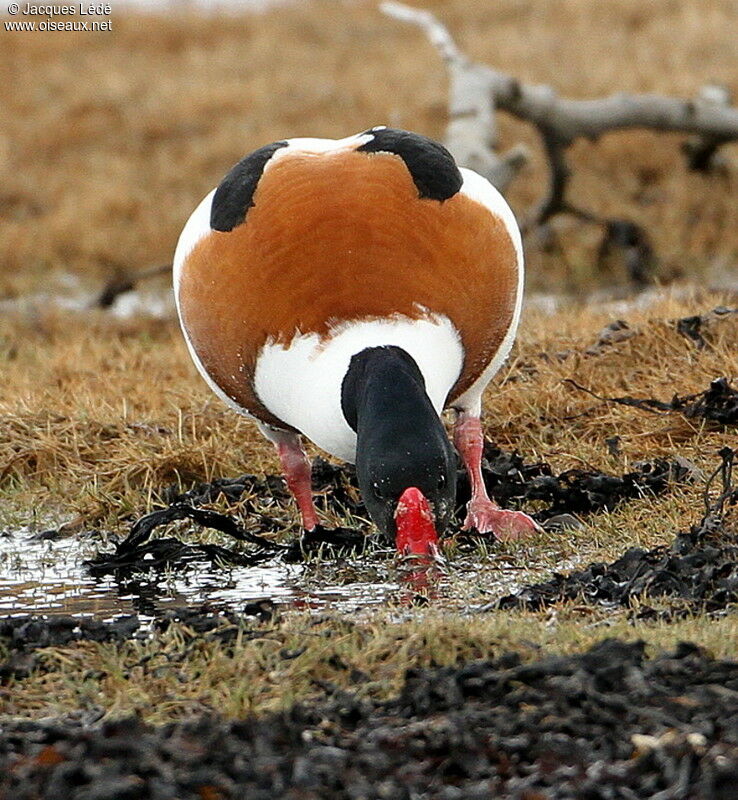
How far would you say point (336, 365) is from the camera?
461cm

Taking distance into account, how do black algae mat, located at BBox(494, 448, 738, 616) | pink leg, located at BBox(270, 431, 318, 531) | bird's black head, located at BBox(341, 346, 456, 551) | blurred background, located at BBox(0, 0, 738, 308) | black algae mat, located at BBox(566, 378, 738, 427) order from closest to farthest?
black algae mat, located at BBox(494, 448, 738, 616) < bird's black head, located at BBox(341, 346, 456, 551) < pink leg, located at BBox(270, 431, 318, 531) < black algae mat, located at BBox(566, 378, 738, 427) < blurred background, located at BBox(0, 0, 738, 308)

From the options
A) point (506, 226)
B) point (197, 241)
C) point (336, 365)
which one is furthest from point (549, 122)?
point (336, 365)

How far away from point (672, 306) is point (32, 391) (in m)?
3.07

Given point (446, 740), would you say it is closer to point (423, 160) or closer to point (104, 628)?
point (104, 628)

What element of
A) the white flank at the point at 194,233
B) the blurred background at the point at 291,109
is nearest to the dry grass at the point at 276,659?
the white flank at the point at 194,233

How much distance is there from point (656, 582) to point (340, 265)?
1.39 metres

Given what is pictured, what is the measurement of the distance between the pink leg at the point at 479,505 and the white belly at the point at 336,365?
2.01 feet

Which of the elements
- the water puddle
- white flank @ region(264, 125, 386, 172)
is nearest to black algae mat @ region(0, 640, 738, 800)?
the water puddle

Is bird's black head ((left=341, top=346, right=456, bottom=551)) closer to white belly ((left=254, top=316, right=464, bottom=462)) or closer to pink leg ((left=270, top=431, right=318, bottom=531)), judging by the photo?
white belly ((left=254, top=316, right=464, bottom=462))

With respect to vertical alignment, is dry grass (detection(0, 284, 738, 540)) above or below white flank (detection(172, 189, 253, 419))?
below

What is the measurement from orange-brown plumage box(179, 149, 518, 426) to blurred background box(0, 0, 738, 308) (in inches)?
243

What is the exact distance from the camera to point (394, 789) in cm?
285

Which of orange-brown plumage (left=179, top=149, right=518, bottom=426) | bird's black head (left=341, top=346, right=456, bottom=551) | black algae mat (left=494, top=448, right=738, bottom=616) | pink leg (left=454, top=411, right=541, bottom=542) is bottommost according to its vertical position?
pink leg (left=454, top=411, right=541, bottom=542)

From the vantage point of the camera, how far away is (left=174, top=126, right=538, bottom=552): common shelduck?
4332 millimetres
